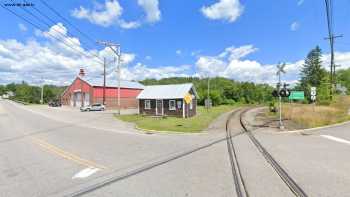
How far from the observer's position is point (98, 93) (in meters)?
55.3

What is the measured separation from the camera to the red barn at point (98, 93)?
181 ft

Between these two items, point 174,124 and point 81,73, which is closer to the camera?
point 174,124

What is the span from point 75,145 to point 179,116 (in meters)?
21.5

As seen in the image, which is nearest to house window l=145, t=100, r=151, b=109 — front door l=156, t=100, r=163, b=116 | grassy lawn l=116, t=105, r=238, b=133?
front door l=156, t=100, r=163, b=116

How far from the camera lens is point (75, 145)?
40.2 feet

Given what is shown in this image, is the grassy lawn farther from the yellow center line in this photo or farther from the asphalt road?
the yellow center line

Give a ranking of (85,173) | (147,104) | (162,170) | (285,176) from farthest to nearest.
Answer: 1. (147,104)
2. (162,170)
3. (85,173)
4. (285,176)

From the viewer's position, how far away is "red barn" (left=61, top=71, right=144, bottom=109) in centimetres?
5520

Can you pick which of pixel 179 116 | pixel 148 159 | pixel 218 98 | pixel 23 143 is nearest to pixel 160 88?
pixel 179 116

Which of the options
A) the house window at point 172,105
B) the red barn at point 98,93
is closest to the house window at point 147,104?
the house window at point 172,105

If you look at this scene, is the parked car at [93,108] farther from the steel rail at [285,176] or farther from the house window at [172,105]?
the steel rail at [285,176]

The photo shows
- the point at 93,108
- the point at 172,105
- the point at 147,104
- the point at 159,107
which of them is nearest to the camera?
the point at 172,105

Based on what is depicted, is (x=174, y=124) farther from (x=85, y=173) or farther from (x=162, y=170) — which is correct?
(x=85, y=173)

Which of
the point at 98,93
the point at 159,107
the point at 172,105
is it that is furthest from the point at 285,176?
the point at 98,93
